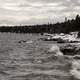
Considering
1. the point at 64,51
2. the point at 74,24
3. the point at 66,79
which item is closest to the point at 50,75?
the point at 66,79

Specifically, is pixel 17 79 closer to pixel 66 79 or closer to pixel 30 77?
pixel 30 77

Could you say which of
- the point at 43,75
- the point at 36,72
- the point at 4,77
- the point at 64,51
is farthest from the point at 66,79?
the point at 64,51

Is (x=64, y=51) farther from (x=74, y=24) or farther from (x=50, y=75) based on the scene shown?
(x=74, y=24)

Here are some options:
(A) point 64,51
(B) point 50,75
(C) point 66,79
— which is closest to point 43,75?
(B) point 50,75

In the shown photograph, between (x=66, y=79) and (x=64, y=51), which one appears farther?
(x=64, y=51)

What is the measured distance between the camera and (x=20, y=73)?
60.7 feet

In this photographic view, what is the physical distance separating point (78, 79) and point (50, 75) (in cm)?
233

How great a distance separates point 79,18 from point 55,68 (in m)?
122

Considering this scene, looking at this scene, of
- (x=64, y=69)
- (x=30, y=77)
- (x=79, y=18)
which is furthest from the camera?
(x=79, y=18)

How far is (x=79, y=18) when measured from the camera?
459 feet

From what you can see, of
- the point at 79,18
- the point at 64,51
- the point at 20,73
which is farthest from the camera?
the point at 79,18

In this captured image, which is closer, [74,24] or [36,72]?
[36,72]

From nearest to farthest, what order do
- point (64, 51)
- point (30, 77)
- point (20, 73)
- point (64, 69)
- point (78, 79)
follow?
1. point (78, 79)
2. point (30, 77)
3. point (20, 73)
4. point (64, 69)
5. point (64, 51)

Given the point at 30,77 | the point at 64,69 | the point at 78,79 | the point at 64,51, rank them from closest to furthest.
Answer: the point at 78,79 → the point at 30,77 → the point at 64,69 → the point at 64,51
